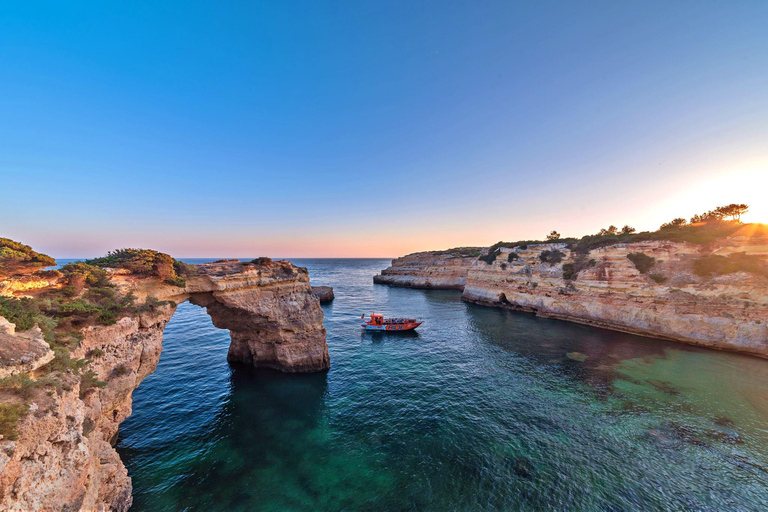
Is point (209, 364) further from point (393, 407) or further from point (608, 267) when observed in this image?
point (608, 267)

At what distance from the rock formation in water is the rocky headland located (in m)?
39.1

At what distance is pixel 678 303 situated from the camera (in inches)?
1167

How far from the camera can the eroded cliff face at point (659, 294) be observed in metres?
26.0

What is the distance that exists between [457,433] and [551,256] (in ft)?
132

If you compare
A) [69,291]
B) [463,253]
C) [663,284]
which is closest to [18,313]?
[69,291]

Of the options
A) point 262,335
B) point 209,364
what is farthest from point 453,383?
point 209,364

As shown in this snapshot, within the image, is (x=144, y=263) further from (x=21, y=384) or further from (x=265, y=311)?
(x=21, y=384)

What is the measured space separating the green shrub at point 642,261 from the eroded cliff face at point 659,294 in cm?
36

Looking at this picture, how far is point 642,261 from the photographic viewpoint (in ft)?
109

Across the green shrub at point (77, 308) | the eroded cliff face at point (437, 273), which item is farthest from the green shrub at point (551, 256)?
the green shrub at point (77, 308)

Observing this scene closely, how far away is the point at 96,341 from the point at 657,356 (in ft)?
147

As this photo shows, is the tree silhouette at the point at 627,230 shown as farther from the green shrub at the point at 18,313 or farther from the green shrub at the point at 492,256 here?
the green shrub at the point at 18,313

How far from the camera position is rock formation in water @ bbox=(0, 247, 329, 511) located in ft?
19.9

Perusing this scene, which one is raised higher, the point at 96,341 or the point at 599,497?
the point at 96,341
